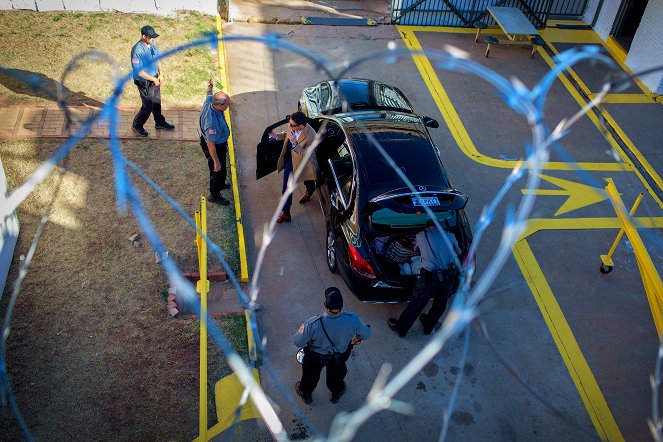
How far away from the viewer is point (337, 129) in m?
7.97

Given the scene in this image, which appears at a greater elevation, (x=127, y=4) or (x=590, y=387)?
(x=127, y=4)

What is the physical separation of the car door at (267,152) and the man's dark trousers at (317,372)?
3.36 meters

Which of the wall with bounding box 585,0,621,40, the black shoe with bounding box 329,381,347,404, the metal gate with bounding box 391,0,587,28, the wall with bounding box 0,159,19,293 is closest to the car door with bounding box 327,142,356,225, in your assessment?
the black shoe with bounding box 329,381,347,404

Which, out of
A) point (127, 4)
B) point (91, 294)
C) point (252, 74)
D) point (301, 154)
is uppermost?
point (127, 4)

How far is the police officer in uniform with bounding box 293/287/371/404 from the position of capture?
530 cm

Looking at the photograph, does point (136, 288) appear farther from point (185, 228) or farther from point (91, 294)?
point (185, 228)

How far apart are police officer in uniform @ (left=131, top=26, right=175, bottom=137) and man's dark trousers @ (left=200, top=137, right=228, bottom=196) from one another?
153 centimetres

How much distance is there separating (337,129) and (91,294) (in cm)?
371

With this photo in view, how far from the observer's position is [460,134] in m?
10.3

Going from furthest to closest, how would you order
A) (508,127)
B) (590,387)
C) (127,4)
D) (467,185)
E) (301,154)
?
1. (127,4)
2. (508,127)
3. (467,185)
4. (301,154)
5. (590,387)

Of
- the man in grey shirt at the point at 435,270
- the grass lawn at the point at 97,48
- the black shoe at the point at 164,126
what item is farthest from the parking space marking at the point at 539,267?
the grass lawn at the point at 97,48

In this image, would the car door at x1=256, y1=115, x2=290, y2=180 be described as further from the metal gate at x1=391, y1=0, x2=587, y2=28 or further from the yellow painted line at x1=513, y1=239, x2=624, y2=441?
the metal gate at x1=391, y1=0, x2=587, y2=28

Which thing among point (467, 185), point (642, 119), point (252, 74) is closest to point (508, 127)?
point (467, 185)

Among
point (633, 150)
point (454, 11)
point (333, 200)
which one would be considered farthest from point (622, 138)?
point (333, 200)
